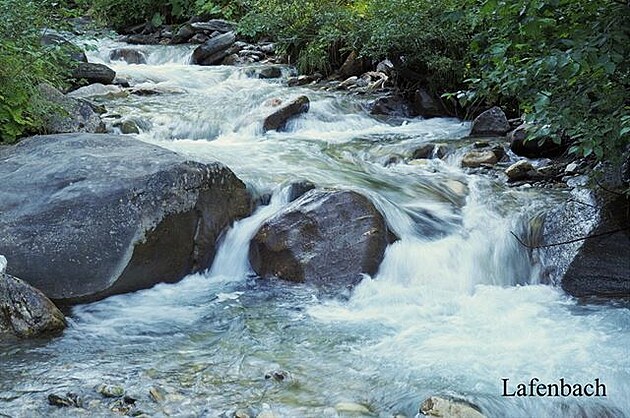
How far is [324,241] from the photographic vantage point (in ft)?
19.1

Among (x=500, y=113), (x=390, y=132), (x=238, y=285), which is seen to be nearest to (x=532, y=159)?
(x=500, y=113)

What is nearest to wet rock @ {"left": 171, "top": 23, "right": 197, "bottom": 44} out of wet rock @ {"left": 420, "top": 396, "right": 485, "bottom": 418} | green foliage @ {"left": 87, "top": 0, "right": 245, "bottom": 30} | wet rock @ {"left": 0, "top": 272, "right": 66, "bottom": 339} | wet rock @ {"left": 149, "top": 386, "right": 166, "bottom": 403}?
green foliage @ {"left": 87, "top": 0, "right": 245, "bottom": 30}

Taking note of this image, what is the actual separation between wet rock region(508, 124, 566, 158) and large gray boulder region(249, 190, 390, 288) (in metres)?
2.90

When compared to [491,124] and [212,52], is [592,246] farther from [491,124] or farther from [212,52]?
[212,52]

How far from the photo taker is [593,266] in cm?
543

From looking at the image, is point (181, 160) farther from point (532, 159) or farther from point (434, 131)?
point (434, 131)

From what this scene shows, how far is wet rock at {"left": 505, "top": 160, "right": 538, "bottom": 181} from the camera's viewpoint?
7555 mm

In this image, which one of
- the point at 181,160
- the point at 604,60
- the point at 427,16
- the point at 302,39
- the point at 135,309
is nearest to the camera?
the point at 604,60

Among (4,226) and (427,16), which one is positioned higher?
(427,16)

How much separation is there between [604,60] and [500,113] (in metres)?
5.76

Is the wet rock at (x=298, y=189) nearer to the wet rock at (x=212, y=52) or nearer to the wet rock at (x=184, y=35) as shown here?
the wet rock at (x=212, y=52)

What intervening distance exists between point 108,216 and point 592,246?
3660mm

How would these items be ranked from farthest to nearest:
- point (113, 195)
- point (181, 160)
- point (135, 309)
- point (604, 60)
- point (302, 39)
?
1. point (302, 39)
2. point (181, 160)
3. point (113, 195)
4. point (135, 309)
5. point (604, 60)

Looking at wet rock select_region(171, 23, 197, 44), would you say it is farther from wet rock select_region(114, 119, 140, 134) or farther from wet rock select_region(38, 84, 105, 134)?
wet rock select_region(38, 84, 105, 134)
